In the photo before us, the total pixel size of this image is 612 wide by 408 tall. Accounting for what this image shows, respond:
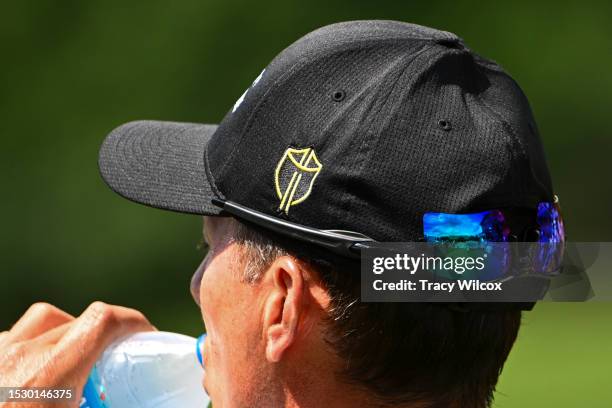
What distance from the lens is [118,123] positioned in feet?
16.4

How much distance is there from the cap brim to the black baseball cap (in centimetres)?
4

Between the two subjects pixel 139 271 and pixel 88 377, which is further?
pixel 139 271

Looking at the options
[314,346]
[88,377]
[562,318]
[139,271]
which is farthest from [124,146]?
[562,318]

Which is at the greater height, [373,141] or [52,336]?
[373,141]

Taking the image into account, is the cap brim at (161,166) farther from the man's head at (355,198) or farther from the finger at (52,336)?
the finger at (52,336)

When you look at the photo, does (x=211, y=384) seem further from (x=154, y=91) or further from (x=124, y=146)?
(x=154, y=91)

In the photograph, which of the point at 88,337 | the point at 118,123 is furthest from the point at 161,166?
the point at 118,123

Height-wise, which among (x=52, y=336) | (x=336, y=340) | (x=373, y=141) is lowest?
(x=52, y=336)

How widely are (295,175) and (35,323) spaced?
69 centimetres

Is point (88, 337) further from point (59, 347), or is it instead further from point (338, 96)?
point (338, 96)

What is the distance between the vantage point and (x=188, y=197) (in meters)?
1.50

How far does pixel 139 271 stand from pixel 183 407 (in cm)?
297

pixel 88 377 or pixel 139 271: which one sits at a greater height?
pixel 88 377

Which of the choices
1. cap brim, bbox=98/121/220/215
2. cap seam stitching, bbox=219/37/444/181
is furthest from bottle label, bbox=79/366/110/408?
cap seam stitching, bbox=219/37/444/181
